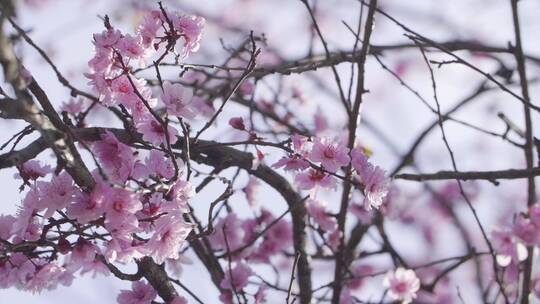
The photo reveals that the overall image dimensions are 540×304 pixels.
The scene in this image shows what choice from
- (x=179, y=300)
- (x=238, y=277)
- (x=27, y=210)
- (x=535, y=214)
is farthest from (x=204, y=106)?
(x=535, y=214)

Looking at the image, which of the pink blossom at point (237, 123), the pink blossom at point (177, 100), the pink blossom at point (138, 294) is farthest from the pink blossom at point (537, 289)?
the pink blossom at point (177, 100)

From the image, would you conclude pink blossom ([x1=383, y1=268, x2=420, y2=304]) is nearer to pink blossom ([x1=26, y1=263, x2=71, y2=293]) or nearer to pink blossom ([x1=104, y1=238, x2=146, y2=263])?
pink blossom ([x1=104, y1=238, x2=146, y2=263])

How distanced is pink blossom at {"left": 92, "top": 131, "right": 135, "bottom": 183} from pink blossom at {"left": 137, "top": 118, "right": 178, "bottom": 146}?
0.08m

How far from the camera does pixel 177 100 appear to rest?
2.38 m

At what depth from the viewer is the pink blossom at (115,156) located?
2227 millimetres

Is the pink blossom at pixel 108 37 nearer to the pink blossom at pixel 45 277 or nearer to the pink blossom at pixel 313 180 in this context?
the pink blossom at pixel 45 277

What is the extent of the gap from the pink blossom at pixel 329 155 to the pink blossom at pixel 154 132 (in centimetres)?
51

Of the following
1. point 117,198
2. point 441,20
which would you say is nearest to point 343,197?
point 117,198

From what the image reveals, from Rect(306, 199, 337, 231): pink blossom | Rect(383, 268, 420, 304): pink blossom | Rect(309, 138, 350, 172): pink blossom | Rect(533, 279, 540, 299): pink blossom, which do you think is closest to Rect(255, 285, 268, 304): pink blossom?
Rect(306, 199, 337, 231): pink blossom

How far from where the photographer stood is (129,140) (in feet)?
7.59

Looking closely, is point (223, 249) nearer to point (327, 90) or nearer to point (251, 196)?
point (251, 196)

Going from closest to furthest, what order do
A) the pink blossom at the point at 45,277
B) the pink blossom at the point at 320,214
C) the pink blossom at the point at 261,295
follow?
the pink blossom at the point at 45,277 → the pink blossom at the point at 261,295 → the pink blossom at the point at 320,214

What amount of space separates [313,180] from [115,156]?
2.68ft

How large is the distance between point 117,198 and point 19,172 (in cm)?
43
